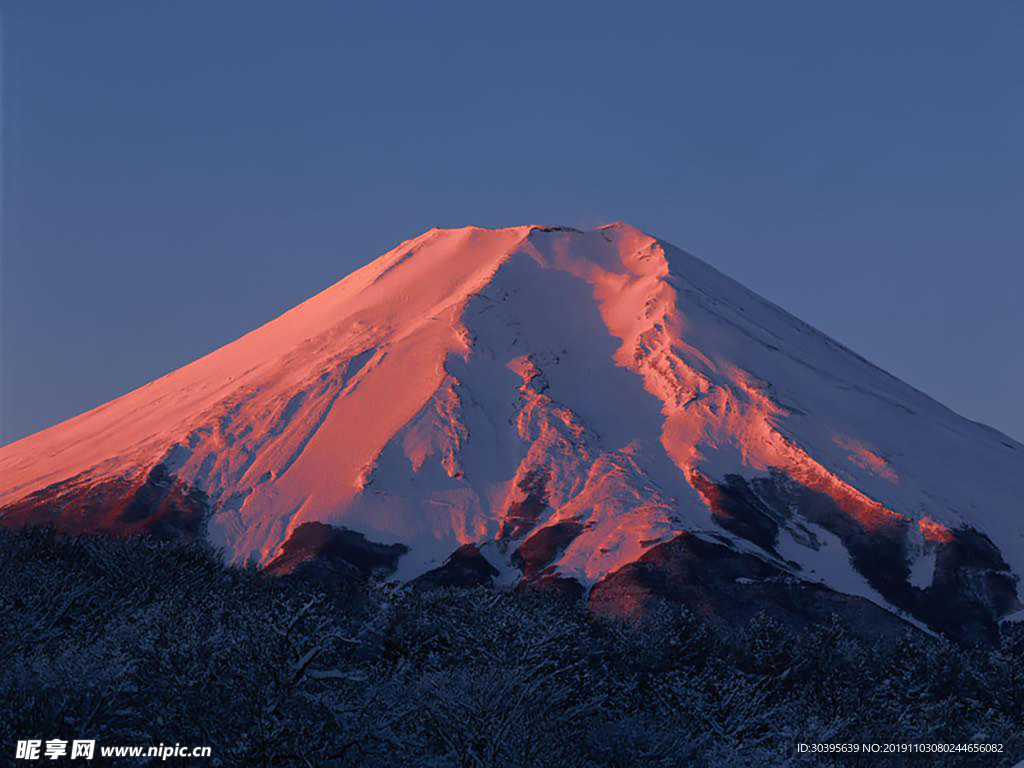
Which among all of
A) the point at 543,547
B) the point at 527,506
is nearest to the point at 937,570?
the point at 543,547

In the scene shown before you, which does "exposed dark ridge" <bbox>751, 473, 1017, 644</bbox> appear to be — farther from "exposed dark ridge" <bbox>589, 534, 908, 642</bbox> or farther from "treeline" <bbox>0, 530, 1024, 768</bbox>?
"treeline" <bbox>0, 530, 1024, 768</bbox>

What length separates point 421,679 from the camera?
37.6 m

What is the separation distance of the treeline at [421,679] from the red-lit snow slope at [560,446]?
114 ft

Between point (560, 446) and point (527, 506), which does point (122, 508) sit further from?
point (560, 446)

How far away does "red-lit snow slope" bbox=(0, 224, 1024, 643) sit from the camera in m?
115

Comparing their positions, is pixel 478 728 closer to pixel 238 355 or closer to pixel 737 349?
pixel 737 349

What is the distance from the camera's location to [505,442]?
13412 centimetres

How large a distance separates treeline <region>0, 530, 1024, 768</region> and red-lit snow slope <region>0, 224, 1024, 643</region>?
34718mm

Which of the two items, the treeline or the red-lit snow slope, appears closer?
the treeline

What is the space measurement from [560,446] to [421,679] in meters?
94.4

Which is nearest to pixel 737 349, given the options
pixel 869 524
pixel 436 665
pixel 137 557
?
pixel 869 524

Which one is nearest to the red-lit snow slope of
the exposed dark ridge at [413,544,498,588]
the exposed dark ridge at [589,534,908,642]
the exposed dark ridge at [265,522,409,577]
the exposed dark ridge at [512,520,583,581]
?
the exposed dark ridge at [512,520,583,581]

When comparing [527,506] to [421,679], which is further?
[527,506]

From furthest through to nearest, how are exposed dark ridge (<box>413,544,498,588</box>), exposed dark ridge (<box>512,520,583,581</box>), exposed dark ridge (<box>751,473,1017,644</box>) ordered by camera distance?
exposed dark ridge (<box>512,520,583,581</box>) < exposed dark ridge (<box>751,473,1017,644</box>) < exposed dark ridge (<box>413,544,498,588</box>)
